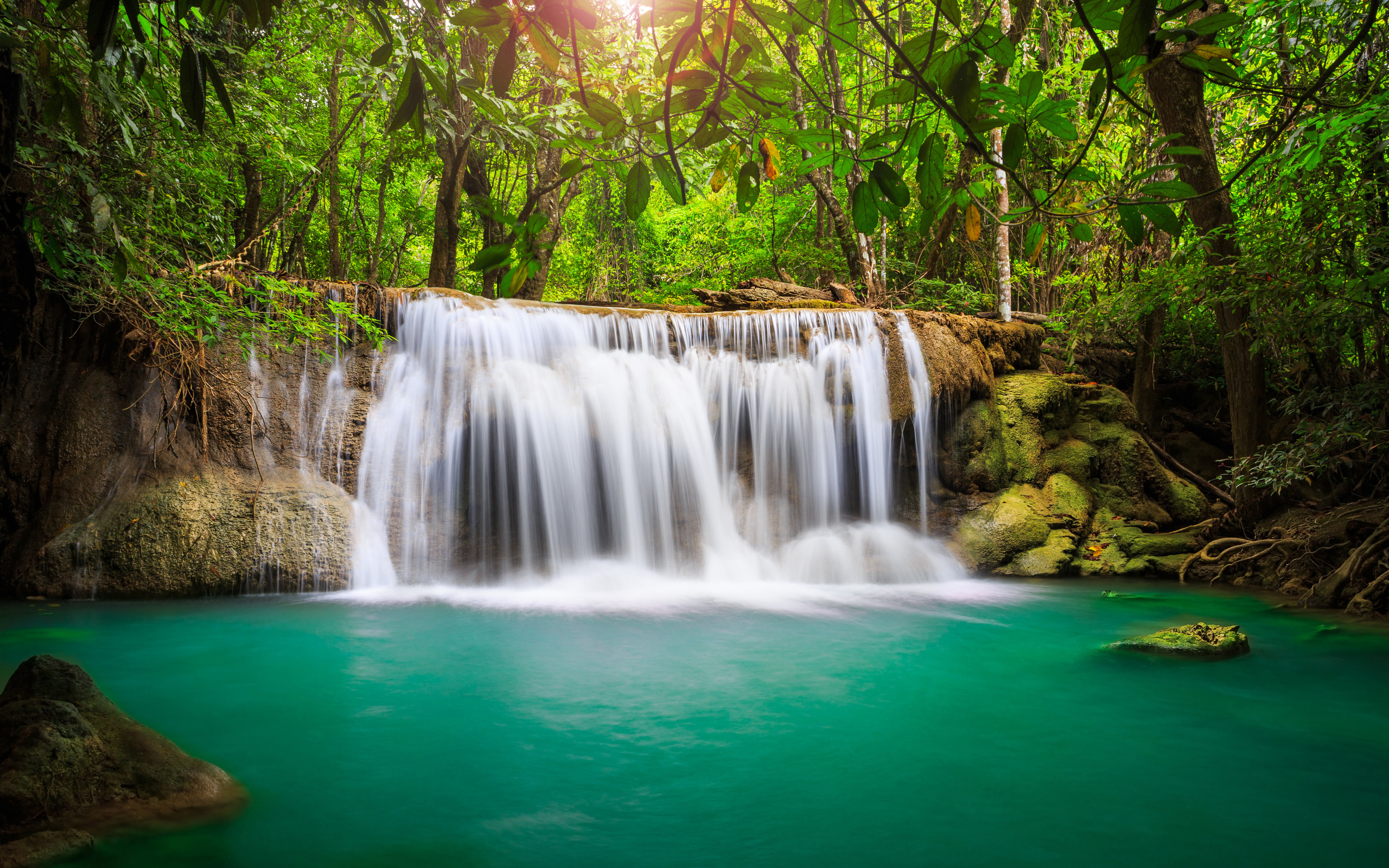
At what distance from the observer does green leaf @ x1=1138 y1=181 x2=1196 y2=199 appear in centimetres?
140

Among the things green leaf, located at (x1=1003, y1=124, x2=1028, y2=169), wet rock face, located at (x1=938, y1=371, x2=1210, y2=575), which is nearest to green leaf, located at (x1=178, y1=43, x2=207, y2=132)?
green leaf, located at (x1=1003, y1=124, x2=1028, y2=169)

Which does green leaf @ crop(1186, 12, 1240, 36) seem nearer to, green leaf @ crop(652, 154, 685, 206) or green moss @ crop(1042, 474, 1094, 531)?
green leaf @ crop(652, 154, 685, 206)

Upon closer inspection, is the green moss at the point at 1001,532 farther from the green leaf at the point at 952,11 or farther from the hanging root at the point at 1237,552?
the green leaf at the point at 952,11

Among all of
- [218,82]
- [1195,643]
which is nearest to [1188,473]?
[1195,643]

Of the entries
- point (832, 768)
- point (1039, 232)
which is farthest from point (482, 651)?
point (1039, 232)

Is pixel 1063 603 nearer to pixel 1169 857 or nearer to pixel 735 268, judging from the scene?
pixel 1169 857

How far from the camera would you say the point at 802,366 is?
11.2 meters

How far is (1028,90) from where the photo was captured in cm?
152

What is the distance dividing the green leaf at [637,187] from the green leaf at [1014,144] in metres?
0.67

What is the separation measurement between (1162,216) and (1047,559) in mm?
9746

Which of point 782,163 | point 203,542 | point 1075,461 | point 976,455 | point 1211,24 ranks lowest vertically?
point 203,542

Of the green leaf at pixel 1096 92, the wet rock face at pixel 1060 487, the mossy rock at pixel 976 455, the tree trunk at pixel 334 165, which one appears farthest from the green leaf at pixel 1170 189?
the tree trunk at pixel 334 165

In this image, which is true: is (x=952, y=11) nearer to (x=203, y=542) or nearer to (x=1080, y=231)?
(x=1080, y=231)

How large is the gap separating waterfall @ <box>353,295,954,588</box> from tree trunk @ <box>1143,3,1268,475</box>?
146 inches
